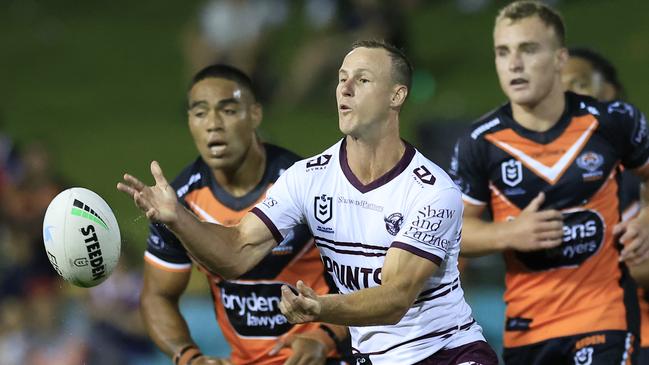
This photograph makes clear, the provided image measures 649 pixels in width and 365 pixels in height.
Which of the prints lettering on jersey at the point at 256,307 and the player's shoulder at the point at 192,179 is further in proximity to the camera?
the player's shoulder at the point at 192,179

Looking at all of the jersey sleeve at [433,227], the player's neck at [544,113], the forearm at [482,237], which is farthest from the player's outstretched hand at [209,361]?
the player's neck at [544,113]

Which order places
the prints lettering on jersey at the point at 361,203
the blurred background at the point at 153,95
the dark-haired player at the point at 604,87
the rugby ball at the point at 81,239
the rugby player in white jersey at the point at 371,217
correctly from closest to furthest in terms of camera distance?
the rugby player in white jersey at the point at 371,217 < the prints lettering on jersey at the point at 361,203 < the rugby ball at the point at 81,239 < the dark-haired player at the point at 604,87 < the blurred background at the point at 153,95

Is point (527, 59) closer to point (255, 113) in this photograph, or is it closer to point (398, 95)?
point (398, 95)

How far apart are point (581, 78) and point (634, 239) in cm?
129

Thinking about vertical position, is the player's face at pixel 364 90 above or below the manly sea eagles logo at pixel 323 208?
above

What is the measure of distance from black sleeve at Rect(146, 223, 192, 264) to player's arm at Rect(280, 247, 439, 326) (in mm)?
1810

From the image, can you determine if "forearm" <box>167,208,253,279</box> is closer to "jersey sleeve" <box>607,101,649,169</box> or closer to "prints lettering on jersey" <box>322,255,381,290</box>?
"prints lettering on jersey" <box>322,255,381,290</box>

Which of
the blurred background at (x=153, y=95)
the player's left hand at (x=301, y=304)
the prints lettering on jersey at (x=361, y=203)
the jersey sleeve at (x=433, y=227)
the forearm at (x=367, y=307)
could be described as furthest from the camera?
the blurred background at (x=153, y=95)

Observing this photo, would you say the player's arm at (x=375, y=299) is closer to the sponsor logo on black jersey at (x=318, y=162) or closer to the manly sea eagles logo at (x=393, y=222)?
the manly sea eagles logo at (x=393, y=222)

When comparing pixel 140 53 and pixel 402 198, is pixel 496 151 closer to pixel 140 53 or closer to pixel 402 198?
pixel 402 198

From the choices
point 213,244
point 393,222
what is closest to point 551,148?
point 393,222

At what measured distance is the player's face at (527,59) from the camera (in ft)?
21.6

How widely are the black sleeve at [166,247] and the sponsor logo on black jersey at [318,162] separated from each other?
1311 millimetres

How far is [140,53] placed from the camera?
20297 mm
